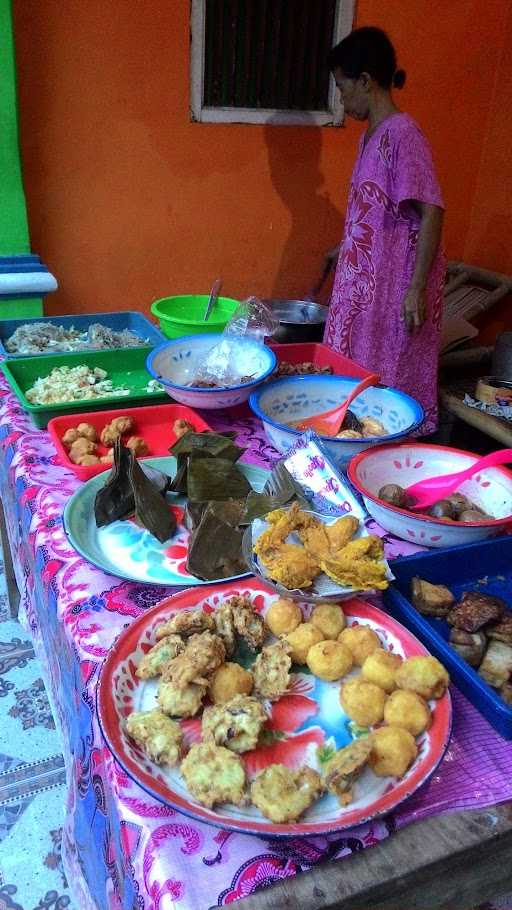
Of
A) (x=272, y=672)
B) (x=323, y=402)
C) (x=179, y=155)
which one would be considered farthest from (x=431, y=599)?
(x=179, y=155)

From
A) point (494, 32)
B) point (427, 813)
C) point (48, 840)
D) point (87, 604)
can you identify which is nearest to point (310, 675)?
point (427, 813)

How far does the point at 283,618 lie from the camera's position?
94cm

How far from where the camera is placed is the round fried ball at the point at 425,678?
803 mm

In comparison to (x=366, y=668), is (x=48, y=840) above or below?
below

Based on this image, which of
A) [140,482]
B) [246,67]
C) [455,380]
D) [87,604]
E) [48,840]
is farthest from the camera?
[455,380]

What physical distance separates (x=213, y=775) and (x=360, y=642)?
0.28 metres

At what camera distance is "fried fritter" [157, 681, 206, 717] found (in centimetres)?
80

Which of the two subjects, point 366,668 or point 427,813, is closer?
point 427,813

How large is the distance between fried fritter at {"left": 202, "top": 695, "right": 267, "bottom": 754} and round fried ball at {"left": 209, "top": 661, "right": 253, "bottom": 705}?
0.03 metres

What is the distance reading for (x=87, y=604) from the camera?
3.47 feet

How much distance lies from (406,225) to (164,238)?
159 cm

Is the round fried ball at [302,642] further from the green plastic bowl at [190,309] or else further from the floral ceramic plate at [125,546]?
the green plastic bowl at [190,309]

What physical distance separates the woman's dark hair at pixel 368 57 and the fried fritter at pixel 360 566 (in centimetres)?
217

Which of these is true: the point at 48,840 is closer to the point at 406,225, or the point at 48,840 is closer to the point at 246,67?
the point at 406,225
